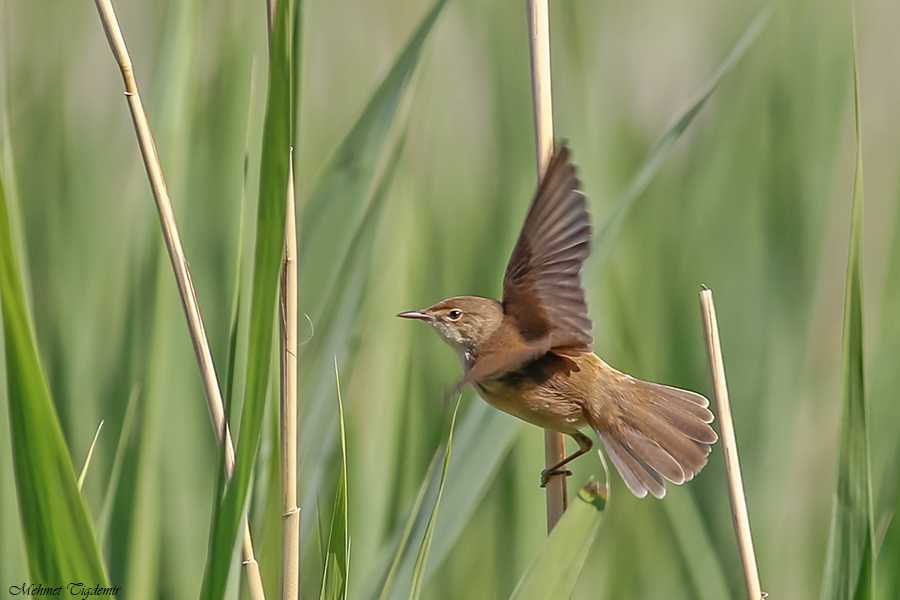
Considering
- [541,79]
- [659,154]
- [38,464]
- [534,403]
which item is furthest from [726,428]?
[38,464]

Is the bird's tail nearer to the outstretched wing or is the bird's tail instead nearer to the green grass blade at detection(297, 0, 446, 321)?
the outstretched wing

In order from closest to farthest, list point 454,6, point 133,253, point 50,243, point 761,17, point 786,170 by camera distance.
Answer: point 761,17, point 133,253, point 50,243, point 786,170, point 454,6

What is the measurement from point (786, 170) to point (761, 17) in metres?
0.57

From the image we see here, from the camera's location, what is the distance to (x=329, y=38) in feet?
6.35

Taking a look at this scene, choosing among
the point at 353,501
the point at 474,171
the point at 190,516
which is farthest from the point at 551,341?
the point at 474,171

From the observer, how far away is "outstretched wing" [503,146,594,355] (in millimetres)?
859

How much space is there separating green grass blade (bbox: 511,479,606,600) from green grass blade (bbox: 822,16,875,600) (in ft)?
0.91

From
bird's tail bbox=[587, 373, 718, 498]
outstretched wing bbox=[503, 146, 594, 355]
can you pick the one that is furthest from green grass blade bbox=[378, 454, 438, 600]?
bird's tail bbox=[587, 373, 718, 498]

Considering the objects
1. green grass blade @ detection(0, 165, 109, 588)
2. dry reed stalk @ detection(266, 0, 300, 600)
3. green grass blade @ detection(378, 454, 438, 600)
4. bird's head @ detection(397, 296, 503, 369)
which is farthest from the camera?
bird's head @ detection(397, 296, 503, 369)

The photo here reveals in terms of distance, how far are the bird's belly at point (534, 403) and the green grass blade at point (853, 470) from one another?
1.20ft

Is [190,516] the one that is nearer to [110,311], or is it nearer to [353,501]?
[353,501]

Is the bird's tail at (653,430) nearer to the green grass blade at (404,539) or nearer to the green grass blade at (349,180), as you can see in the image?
the green grass blade at (404,539)

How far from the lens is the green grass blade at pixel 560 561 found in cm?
86

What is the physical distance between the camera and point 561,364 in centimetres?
119
